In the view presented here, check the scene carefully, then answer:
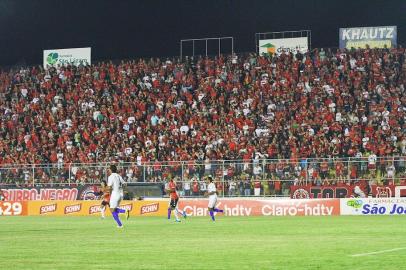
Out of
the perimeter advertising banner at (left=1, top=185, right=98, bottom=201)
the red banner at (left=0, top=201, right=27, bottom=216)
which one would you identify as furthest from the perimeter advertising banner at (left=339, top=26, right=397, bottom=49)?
the red banner at (left=0, top=201, right=27, bottom=216)

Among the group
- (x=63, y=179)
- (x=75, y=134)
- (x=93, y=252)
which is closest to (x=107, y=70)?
(x=75, y=134)

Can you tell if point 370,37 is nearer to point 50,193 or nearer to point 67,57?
point 67,57

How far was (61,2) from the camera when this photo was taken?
263 ft

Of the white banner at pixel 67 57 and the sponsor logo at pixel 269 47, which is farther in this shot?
the white banner at pixel 67 57

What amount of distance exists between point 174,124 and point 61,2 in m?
28.4

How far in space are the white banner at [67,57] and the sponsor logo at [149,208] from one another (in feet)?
79.8

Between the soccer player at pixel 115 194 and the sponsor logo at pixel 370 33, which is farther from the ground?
the sponsor logo at pixel 370 33

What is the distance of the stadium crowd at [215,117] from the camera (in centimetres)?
4928

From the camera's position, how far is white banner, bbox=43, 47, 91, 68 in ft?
237

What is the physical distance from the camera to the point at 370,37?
63.8m

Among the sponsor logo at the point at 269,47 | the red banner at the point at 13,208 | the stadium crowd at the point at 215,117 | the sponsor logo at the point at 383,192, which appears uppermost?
the sponsor logo at the point at 269,47

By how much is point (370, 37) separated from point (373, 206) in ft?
69.9

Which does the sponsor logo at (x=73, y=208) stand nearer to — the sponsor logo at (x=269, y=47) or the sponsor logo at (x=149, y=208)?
the sponsor logo at (x=149, y=208)

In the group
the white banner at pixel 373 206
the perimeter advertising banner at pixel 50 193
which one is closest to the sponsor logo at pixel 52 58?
the perimeter advertising banner at pixel 50 193
